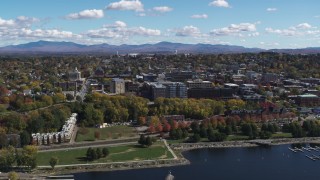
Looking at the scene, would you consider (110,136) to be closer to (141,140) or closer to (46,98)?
(141,140)

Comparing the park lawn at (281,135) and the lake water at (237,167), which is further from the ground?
the park lawn at (281,135)

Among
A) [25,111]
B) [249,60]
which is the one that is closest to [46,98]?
[25,111]

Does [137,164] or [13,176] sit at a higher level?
[13,176]

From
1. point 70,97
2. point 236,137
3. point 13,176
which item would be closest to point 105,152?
point 13,176

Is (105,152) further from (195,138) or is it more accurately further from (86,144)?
(195,138)

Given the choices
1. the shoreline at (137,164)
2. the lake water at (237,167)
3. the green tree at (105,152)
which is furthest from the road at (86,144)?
Answer: the lake water at (237,167)

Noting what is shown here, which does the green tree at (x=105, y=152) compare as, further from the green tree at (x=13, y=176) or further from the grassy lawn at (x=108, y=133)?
the green tree at (x=13, y=176)
